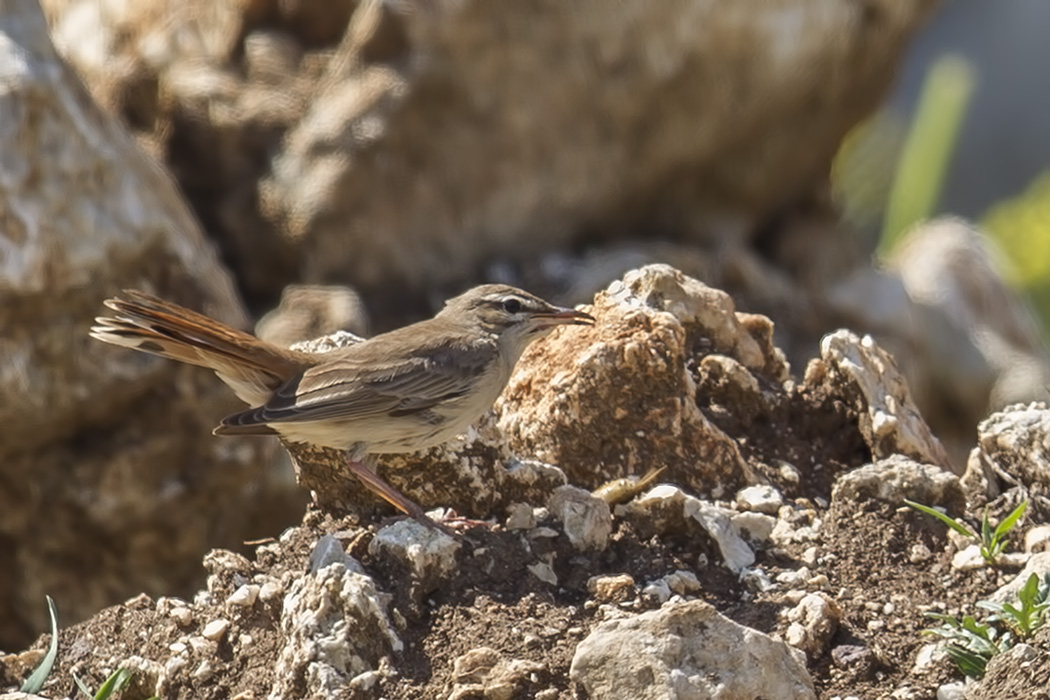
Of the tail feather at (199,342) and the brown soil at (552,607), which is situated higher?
the tail feather at (199,342)

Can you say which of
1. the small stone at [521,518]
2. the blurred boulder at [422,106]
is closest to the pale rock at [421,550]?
the small stone at [521,518]

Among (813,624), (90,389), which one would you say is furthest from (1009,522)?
(90,389)

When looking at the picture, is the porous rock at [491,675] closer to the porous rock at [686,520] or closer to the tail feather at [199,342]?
the porous rock at [686,520]

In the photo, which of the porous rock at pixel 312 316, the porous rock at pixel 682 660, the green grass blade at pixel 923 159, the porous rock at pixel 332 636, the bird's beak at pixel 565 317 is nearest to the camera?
the porous rock at pixel 682 660

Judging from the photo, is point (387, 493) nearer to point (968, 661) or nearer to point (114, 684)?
point (114, 684)

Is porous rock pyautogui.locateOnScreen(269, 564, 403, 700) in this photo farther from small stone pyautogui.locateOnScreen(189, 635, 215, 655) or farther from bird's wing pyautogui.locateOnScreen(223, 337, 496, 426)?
bird's wing pyautogui.locateOnScreen(223, 337, 496, 426)

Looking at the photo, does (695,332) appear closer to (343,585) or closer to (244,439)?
(343,585)

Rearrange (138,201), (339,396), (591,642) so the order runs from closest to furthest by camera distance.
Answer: (591,642) → (339,396) → (138,201)

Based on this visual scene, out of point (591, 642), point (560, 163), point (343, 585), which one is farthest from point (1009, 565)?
point (560, 163)
